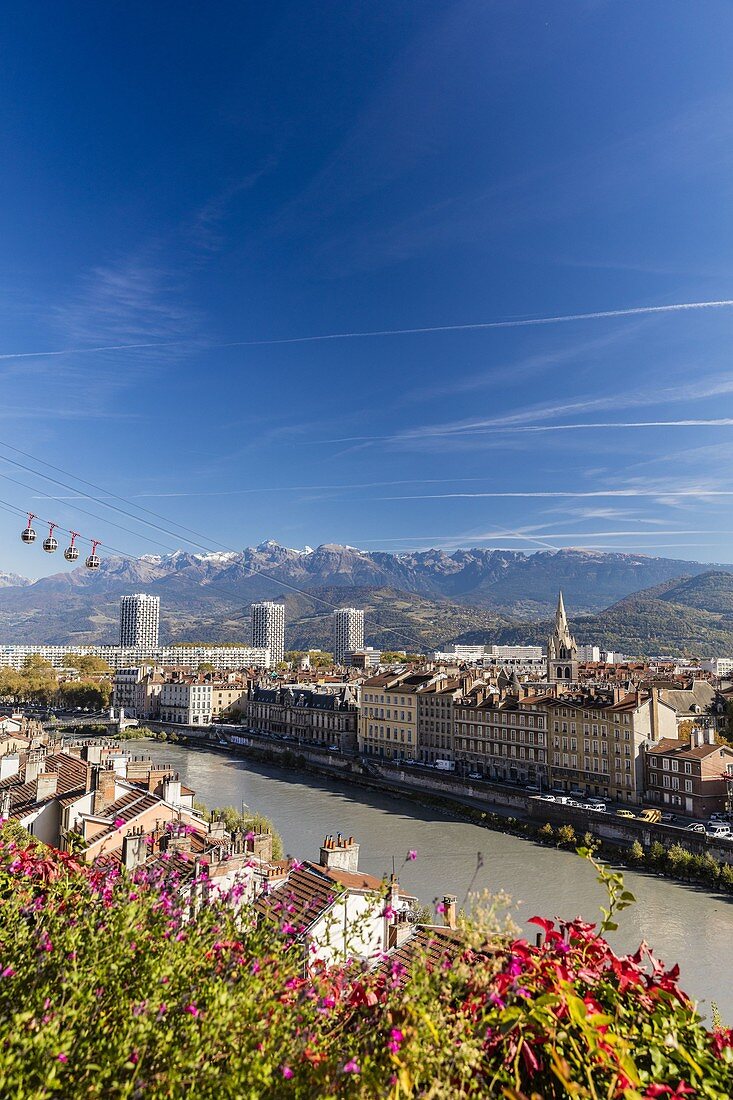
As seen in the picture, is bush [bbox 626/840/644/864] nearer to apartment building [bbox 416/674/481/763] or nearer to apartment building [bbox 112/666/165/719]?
apartment building [bbox 416/674/481/763]

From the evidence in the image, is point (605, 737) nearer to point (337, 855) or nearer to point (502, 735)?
point (502, 735)

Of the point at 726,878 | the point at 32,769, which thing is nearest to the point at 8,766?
the point at 32,769

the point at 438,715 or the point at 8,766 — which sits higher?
the point at 8,766

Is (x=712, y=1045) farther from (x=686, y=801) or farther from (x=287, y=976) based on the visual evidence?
(x=686, y=801)

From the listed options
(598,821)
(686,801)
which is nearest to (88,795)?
(598,821)

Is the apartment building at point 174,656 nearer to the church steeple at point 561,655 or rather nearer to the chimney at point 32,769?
the church steeple at point 561,655
